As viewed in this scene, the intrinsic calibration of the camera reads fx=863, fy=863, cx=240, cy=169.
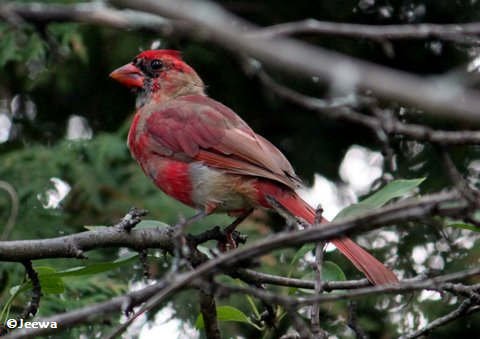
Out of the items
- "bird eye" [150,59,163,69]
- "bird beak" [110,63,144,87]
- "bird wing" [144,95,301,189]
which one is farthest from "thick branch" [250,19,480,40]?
"bird eye" [150,59,163,69]

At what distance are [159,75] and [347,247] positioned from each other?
7.43ft

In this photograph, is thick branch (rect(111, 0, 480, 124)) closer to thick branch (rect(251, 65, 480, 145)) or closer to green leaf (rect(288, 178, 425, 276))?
thick branch (rect(251, 65, 480, 145))

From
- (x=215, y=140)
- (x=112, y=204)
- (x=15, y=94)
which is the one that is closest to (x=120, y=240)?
(x=215, y=140)

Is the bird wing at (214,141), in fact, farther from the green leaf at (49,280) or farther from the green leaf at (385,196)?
the green leaf at (49,280)

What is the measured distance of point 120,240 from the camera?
3.07 metres

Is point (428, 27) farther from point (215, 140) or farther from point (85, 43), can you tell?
→ point (85, 43)

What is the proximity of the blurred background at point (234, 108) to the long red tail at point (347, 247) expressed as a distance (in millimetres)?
889

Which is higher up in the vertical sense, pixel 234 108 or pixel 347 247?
pixel 347 247

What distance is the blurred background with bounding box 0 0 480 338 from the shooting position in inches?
200

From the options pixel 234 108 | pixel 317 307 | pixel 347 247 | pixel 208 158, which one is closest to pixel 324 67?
pixel 317 307

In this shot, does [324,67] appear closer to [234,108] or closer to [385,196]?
[385,196]

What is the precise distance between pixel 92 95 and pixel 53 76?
305mm

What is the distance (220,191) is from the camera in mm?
4406

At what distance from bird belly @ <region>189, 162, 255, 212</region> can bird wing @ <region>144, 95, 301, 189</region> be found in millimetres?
48
